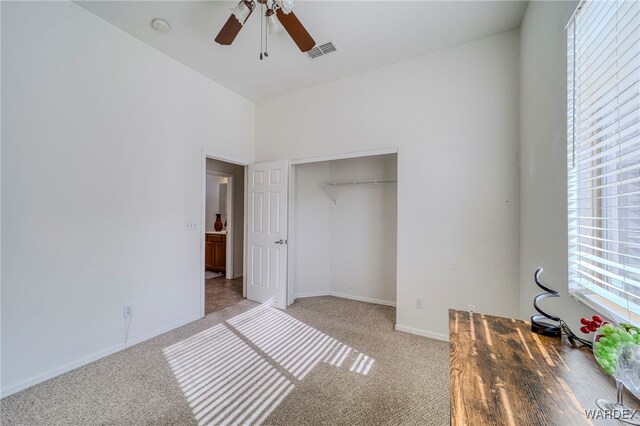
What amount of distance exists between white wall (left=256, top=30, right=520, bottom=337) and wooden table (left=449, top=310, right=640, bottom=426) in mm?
1549

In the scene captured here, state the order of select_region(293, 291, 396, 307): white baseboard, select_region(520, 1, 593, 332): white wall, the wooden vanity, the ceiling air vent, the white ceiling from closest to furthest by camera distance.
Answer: select_region(520, 1, 593, 332): white wall < the white ceiling < the ceiling air vent < select_region(293, 291, 396, 307): white baseboard < the wooden vanity

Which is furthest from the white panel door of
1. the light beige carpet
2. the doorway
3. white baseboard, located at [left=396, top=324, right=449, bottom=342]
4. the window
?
the window

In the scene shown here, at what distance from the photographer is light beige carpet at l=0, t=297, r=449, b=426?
167cm

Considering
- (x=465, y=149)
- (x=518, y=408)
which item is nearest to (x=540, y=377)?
(x=518, y=408)

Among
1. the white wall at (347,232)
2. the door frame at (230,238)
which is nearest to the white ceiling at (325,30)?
the white wall at (347,232)

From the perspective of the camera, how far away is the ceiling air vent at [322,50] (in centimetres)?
268

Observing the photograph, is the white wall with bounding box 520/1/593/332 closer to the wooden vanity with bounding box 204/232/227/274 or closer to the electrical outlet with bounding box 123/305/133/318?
the electrical outlet with bounding box 123/305/133/318

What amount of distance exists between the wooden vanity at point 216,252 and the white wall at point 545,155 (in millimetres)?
5026

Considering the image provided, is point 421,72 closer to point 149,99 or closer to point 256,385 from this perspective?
point 149,99

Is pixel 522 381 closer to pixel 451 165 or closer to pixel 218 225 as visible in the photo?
pixel 451 165

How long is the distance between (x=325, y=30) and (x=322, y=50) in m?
0.29

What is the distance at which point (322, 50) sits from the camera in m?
2.76

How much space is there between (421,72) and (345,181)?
1.84m

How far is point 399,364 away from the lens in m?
2.25
